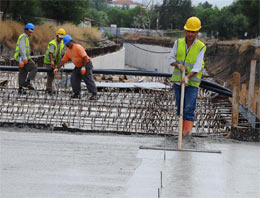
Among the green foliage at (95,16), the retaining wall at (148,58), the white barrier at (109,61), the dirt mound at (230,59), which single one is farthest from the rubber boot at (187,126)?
the green foliage at (95,16)

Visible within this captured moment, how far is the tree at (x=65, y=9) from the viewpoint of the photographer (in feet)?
154

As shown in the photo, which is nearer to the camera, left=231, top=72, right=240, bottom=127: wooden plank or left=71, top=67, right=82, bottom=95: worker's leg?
left=231, top=72, right=240, bottom=127: wooden plank

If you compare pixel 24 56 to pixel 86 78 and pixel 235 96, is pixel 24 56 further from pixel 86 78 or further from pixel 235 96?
pixel 235 96

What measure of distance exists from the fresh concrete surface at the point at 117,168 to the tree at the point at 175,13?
7008 cm

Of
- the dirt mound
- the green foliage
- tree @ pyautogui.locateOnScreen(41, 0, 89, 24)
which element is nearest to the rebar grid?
the dirt mound

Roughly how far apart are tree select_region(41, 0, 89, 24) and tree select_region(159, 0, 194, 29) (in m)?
28.2

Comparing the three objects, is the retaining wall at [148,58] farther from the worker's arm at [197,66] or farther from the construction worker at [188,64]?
the worker's arm at [197,66]

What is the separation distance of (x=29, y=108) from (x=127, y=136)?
7.61ft

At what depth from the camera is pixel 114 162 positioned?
5570mm

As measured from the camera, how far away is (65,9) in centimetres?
4734

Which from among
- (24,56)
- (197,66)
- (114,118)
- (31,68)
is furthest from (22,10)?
(197,66)

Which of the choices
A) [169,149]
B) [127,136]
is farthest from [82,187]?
[127,136]

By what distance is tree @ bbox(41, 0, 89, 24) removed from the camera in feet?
154

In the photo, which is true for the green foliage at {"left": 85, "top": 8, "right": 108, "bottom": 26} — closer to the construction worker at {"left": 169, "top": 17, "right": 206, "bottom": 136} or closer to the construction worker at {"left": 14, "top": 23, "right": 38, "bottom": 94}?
the construction worker at {"left": 14, "top": 23, "right": 38, "bottom": 94}
